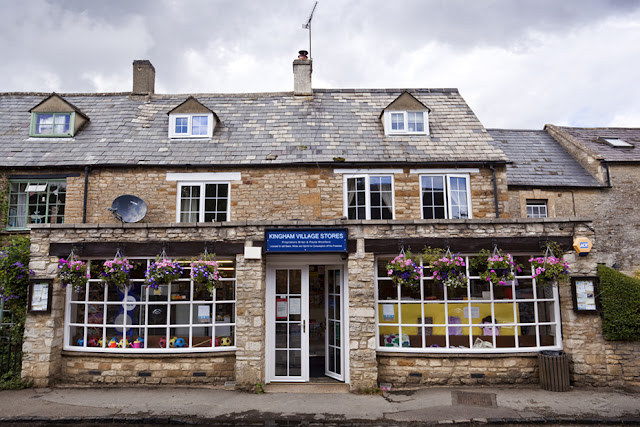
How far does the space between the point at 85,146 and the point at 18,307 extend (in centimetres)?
557

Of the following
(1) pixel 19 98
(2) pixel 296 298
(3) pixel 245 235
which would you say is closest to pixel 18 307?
(3) pixel 245 235

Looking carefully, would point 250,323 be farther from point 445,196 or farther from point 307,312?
point 445,196

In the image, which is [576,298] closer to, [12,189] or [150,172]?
[150,172]

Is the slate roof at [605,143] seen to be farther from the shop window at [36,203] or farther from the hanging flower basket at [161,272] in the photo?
the shop window at [36,203]

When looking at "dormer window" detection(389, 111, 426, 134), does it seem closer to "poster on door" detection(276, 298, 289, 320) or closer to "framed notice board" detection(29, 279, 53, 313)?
"poster on door" detection(276, 298, 289, 320)

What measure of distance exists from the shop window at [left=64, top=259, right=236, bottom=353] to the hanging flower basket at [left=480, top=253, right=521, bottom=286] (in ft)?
17.9

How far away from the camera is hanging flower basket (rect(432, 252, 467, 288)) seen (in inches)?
325

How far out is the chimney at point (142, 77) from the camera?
15.4 meters

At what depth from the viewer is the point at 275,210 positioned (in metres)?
11.8

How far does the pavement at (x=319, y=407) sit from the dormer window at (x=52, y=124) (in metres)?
8.38

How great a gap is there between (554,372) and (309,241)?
5.65m

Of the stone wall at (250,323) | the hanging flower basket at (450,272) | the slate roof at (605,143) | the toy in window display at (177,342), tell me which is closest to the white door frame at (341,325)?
the stone wall at (250,323)

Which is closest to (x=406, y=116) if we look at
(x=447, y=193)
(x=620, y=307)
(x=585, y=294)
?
(x=447, y=193)

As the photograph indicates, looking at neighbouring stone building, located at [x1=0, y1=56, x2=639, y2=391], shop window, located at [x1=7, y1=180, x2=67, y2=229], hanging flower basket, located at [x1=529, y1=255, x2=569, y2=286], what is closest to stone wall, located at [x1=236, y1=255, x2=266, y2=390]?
neighbouring stone building, located at [x1=0, y1=56, x2=639, y2=391]
